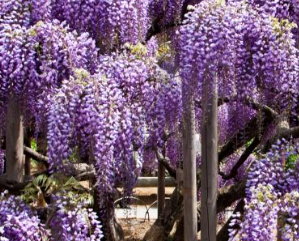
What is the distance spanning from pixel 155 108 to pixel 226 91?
0.46m

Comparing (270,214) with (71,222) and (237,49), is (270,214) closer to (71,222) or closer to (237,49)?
(237,49)

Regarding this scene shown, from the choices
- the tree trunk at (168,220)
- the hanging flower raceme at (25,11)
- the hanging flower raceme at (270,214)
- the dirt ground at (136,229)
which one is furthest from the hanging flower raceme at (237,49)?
the dirt ground at (136,229)

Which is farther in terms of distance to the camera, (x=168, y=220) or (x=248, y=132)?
(x=168, y=220)

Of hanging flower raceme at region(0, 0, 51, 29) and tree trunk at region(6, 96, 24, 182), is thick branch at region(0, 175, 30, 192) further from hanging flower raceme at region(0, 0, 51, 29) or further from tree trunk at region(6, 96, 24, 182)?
hanging flower raceme at region(0, 0, 51, 29)

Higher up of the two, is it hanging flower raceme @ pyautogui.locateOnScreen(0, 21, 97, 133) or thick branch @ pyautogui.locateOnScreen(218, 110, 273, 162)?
hanging flower raceme @ pyautogui.locateOnScreen(0, 21, 97, 133)

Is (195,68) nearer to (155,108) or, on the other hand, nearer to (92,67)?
(155,108)

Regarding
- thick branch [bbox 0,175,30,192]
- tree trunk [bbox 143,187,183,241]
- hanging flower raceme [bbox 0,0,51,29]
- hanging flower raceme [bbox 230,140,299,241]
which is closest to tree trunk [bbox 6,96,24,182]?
thick branch [bbox 0,175,30,192]

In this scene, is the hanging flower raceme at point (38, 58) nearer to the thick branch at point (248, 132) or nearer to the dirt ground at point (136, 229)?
the thick branch at point (248, 132)

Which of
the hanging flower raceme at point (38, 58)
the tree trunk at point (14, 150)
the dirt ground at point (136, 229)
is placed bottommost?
the dirt ground at point (136, 229)

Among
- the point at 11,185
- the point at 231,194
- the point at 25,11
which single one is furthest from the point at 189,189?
the point at 25,11

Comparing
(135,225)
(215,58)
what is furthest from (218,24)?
(135,225)

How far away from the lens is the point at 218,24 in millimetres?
4570

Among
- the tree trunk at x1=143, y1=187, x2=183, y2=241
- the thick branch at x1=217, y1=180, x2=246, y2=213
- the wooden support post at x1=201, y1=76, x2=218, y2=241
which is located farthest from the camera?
the tree trunk at x1=143, y1=187, x2=183, y2=241

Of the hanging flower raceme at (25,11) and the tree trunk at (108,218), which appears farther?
the tree trunk at (108,218)
